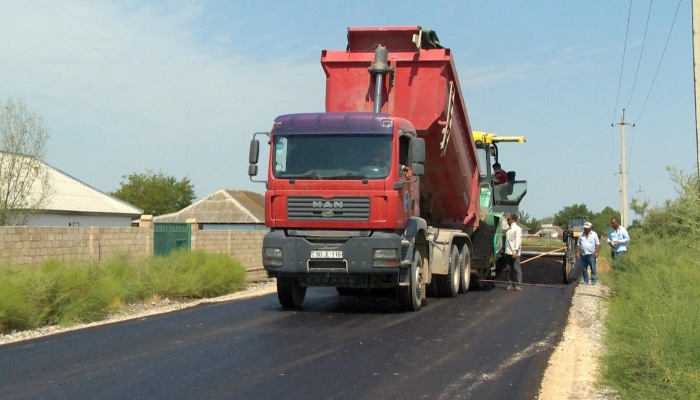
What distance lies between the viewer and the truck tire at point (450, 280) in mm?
15094

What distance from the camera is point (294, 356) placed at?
339 inches

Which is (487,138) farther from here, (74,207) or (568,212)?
(568,212)

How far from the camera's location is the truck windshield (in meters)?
12.0

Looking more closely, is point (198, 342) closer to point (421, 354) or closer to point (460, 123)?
point (421, 354)

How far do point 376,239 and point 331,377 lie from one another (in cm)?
447

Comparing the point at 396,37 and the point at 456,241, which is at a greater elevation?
the point at 396,37

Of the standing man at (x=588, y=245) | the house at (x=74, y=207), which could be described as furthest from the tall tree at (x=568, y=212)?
the standing man at (x=588, y=245)

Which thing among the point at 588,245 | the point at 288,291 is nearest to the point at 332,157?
the point at 288,291

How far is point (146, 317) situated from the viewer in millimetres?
12461

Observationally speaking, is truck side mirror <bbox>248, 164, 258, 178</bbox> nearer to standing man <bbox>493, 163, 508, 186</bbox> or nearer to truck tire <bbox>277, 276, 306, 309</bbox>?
truck tire <bbox>277, 276, 306, 309</bbox>

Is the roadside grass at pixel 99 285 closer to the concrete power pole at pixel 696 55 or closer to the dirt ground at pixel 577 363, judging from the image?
the dirt ground at pixel 577 363

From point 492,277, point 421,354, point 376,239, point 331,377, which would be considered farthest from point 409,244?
point 492,277

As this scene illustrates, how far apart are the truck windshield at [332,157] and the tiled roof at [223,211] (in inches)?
2255

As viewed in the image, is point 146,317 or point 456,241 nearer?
point 146,317
